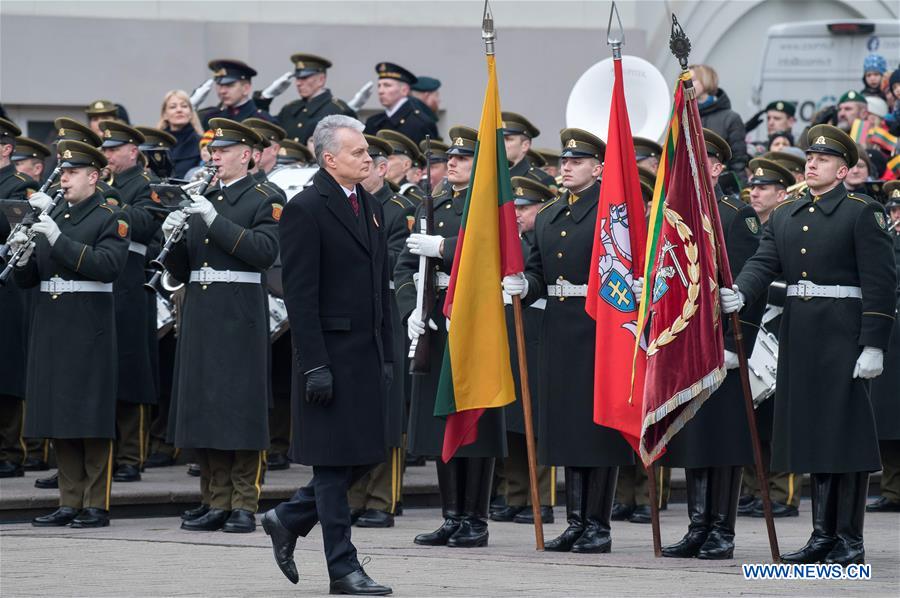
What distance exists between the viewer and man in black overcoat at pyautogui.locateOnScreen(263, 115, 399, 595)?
313 inches

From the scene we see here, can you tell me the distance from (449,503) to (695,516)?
4.42 ft

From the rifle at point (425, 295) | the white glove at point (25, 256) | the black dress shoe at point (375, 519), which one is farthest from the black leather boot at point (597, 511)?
the white glove at point (25, 256)

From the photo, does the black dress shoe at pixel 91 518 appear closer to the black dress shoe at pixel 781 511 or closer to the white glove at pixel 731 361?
the white glove at pixel 731 361

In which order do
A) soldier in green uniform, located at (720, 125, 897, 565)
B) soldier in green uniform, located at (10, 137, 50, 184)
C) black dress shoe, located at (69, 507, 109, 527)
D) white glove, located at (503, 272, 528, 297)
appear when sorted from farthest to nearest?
1. soldier in green uniform, located at (10, 137, 50, 184)
2. black dress shoe, located at (69, 507, 109, 527)
3. white glove, located at (503, 272, 528, 297)
4. soldier in green uniform, located at (720, 125, 897, 565)

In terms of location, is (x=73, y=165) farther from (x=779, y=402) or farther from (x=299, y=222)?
(x=779, y=402)

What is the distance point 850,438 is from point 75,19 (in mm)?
12640

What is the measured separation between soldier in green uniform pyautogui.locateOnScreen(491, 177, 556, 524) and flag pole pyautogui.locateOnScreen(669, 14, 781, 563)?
76.0 inches

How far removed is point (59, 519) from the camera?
1067 cm

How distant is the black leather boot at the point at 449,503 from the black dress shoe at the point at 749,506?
281cm

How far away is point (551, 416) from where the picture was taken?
9.79m

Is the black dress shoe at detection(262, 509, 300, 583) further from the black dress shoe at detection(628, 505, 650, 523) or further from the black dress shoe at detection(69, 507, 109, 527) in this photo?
the black dress shoe at detection(628, 505, 650, 523)

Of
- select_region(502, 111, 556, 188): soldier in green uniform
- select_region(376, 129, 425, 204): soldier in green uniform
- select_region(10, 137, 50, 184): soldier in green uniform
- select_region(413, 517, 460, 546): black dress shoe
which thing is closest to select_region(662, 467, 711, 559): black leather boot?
select_region(413, 517, 460, 546): black dress shoe

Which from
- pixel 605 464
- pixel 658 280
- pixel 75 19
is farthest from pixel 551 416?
pixel 75 19

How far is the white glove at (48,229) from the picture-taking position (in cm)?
1041
